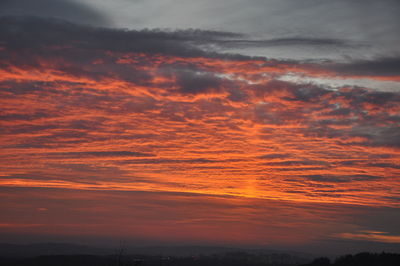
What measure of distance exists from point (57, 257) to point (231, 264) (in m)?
73.2

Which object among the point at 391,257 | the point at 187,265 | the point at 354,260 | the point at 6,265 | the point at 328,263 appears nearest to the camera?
the point at 391,257

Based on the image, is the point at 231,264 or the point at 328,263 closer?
the point at 328,263

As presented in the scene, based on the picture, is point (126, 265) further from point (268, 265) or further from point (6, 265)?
point (268, 265)

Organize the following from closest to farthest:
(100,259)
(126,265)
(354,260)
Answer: (354,260) < (126,265) < (100,259)

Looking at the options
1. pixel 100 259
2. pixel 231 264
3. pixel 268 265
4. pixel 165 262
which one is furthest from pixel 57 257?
pixel 268 265

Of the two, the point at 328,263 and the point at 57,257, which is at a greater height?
the point at 57,257

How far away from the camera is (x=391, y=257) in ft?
209

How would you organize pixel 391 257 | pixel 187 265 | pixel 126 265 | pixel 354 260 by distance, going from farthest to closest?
pixel 187 265
pixel 126 265
pixel 354 260
pixel 391 257

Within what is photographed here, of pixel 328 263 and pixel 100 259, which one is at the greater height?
pixel 100 259

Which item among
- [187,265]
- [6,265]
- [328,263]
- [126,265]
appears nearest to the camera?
[328,263]

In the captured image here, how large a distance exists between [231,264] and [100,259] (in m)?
57.0

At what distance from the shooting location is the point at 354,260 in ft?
235

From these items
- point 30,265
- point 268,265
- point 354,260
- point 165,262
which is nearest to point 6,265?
point 30,265

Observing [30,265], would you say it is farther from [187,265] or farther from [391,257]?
[391,257]
